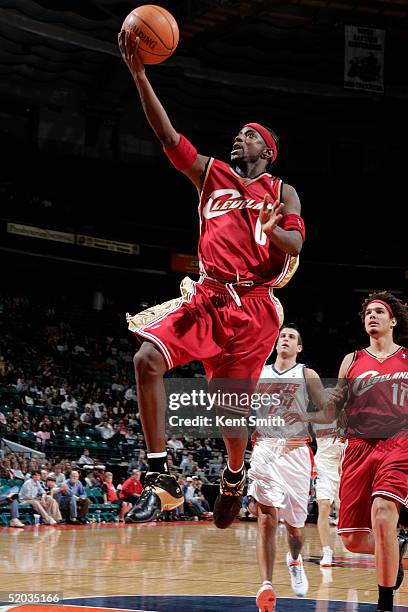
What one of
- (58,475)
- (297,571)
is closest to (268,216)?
(297,571)

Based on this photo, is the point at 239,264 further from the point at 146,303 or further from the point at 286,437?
the point at 146,303

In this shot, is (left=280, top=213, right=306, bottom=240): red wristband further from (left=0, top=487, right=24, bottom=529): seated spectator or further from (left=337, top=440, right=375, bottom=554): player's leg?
(left=0, top=487, right=24, bottom=529): seated spectator

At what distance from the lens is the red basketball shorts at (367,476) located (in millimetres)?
5824

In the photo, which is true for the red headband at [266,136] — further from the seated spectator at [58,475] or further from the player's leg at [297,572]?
the seated spectator at [58,475]

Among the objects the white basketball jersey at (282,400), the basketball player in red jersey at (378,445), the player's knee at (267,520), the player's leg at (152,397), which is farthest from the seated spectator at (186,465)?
the player's leg at (152,397)

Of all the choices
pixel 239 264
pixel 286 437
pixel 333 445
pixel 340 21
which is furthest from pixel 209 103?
pixel 239 264

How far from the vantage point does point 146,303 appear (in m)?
29.3

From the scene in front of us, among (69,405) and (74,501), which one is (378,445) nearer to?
(74,501)

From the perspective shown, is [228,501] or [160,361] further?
[228,501]

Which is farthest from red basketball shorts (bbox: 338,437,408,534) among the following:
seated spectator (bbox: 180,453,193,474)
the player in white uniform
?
seated spectator (bbox: 180,453,193,474)

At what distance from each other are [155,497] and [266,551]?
3230 mm

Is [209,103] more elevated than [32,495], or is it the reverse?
[209,103]

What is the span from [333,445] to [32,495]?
622cm

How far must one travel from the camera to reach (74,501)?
15.0 metres
